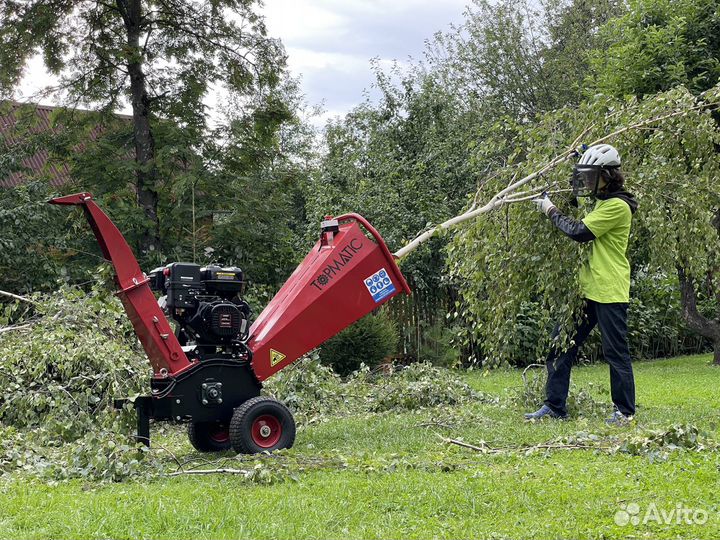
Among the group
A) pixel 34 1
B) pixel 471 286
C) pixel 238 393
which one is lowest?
pixel 238 393

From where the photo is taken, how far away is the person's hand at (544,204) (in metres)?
6.63

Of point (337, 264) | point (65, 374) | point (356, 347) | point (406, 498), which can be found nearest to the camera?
point (406, 498)

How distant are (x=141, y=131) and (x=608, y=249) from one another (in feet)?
30.1

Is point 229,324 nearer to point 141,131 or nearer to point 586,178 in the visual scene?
point 586,178

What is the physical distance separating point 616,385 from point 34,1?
11.3 meters

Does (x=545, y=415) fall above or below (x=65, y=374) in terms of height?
below

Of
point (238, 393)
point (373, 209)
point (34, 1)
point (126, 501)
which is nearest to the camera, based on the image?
point (126, 501)

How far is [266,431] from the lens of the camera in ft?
19.5

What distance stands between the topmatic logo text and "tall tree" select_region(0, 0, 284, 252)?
7.56m

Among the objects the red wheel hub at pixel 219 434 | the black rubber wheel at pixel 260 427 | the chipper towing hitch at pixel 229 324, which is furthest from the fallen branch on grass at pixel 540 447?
the red wheel hub at pixel 219 434

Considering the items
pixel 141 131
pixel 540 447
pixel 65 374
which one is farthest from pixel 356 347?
pixel 540 447

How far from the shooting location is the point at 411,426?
6.99 m

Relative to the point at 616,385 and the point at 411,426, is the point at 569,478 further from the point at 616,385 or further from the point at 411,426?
the point at 411,426

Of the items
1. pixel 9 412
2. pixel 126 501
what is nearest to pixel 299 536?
pixel 126 501
